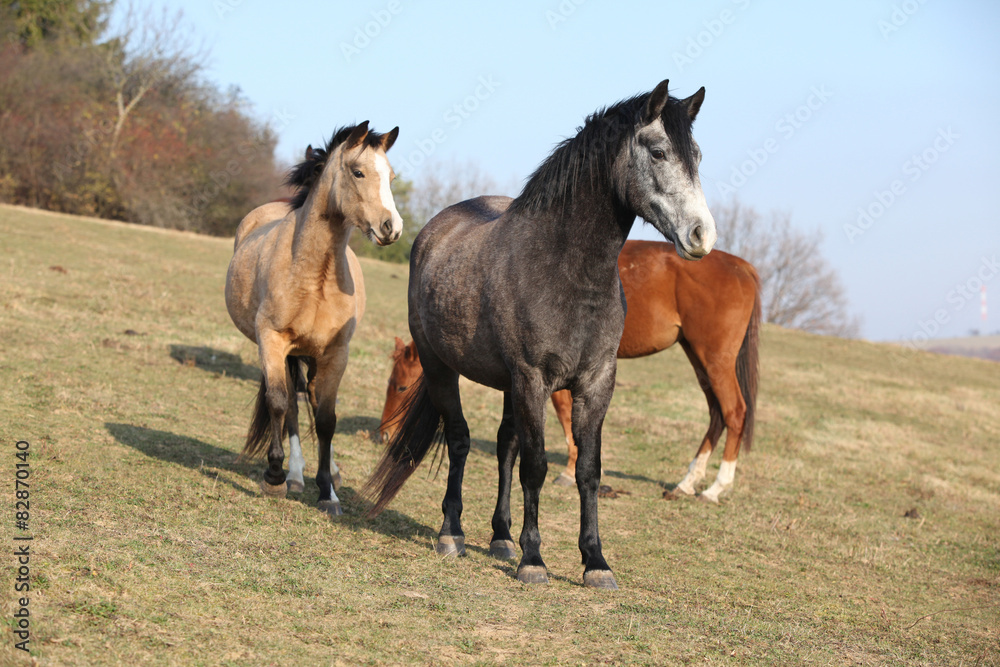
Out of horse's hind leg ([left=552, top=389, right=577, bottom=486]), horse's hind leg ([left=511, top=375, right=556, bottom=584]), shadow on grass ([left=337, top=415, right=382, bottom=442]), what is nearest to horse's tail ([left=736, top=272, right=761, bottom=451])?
horse's hind leg ([left=552, top=389, right=577, bottom=486])

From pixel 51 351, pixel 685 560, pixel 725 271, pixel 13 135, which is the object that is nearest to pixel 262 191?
pixel 13 135

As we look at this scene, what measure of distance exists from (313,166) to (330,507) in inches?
102

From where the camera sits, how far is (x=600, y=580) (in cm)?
467

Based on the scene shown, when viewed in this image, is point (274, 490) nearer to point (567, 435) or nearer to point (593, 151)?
point (593, 151)

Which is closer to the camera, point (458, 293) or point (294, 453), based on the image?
point (458, 293)

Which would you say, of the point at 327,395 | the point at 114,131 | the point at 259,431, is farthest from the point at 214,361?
the point at 114,131

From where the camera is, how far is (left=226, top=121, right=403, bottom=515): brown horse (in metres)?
5.81

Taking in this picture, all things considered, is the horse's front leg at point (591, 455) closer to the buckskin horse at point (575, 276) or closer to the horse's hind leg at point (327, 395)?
the buckskin horse at point (575, 276)

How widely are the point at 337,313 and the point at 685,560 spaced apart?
3175mm

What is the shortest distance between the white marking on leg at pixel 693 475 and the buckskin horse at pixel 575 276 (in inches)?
163

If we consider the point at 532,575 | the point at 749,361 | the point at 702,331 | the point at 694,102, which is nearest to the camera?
the point at 694,102

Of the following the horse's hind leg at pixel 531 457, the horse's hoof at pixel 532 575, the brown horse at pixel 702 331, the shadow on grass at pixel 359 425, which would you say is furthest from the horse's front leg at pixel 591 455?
the shadow on grass at pixel 359 425

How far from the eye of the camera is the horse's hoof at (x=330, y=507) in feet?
19.3

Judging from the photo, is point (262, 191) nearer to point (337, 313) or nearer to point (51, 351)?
point (51, 351)
